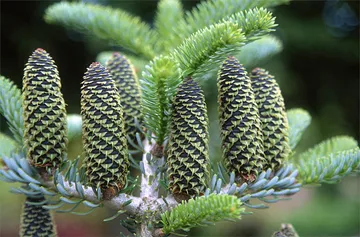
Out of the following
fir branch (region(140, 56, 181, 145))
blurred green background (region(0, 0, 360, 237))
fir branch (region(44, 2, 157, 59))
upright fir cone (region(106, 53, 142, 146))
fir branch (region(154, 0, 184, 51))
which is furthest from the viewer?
blurred green background (region(0, 0, 360, 237))

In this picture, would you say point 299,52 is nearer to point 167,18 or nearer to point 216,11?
Answer: point 167,18

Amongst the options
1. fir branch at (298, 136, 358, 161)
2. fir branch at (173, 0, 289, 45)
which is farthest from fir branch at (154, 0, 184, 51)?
fir branch at (298, 136, 358, 161)

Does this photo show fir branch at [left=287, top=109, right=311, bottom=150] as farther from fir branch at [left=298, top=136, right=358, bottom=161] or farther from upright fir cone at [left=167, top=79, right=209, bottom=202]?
upright fir cone at [left=167, top=79, right=209, bottom=202]

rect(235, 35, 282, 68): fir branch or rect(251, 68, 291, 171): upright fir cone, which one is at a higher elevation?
rect(235, 35, 282, 68): fir branch

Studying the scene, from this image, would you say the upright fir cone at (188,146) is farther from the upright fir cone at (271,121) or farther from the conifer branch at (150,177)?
the upright fir cone at (271,121)

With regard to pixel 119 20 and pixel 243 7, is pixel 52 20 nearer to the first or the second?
pixel 119 20

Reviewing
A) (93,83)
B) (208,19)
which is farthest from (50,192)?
(208,19)

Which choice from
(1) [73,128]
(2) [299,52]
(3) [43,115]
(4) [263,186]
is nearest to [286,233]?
(4) [263,186]
